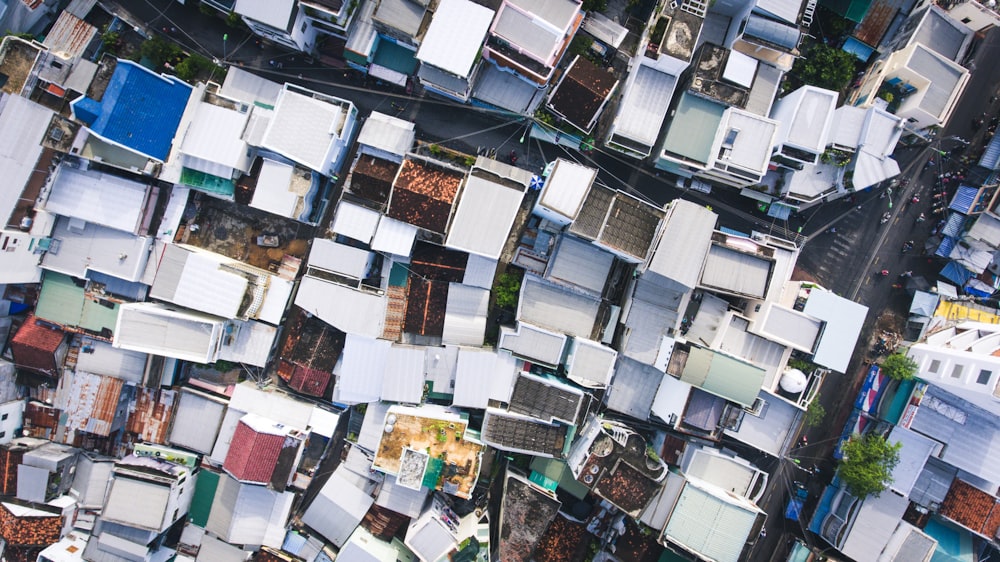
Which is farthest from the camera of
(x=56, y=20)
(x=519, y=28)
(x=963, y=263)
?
(x=963, y=263)

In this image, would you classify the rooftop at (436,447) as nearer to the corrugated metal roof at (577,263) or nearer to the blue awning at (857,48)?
the corrugated metal roof at (577,263)

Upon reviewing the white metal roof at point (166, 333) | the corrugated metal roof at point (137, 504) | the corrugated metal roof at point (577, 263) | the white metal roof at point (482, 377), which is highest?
the corrugated metal roof at point (577, 263)

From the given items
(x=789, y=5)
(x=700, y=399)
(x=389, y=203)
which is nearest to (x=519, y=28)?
(x=389, y=203)

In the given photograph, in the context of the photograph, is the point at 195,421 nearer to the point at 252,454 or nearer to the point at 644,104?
the point at 252,454

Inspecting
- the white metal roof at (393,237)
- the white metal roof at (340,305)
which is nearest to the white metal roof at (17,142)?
the white metal roof at (340,305)

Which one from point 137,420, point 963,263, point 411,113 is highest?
point 963,263

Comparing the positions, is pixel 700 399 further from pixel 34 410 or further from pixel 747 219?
pixel 34 410

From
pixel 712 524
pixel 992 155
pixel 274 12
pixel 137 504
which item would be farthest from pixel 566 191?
pixel 137 504
